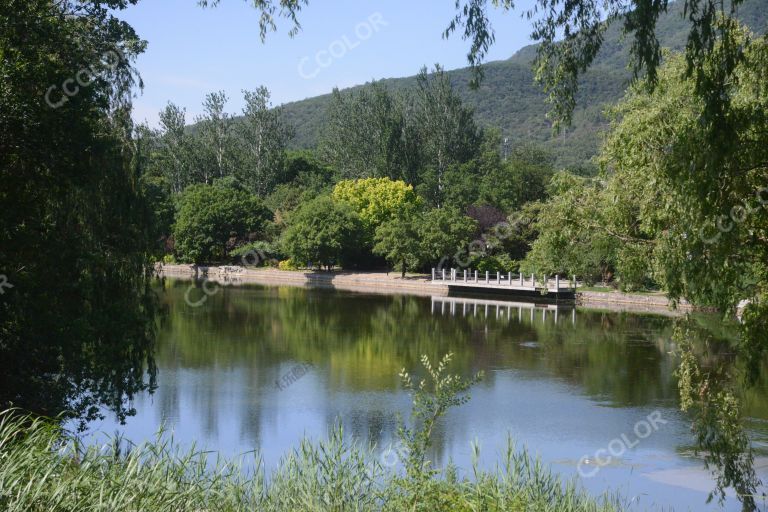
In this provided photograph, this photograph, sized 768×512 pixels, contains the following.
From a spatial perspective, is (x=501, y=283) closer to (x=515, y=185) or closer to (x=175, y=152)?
(x=515, y=185)

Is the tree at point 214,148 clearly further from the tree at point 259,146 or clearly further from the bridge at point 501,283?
the bridge at point 501,283

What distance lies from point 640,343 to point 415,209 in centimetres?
2456

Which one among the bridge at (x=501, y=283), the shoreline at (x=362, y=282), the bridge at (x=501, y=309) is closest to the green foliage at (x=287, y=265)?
the shoreline at (x=362, y=282)

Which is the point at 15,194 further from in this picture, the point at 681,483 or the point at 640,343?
the point at 640,343

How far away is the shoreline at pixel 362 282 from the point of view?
31875 mm

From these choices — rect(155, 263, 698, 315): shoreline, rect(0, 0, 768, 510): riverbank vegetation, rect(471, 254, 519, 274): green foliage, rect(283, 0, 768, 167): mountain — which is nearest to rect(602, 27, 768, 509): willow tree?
rect(0, 0, 768, 510): riverbank vegetation

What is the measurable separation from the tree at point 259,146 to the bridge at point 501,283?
20.0 meters

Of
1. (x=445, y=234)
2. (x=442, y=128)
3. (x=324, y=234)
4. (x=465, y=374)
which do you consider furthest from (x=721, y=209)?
(x=442, y=128)

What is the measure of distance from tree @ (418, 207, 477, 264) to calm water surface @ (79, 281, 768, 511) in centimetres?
953

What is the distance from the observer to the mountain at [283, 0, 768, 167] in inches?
3981

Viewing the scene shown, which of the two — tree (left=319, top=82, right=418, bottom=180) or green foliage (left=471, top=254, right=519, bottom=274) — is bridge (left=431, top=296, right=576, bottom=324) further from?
tree (left=319, top=82, right=418, bottom=180)

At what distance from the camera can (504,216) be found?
139 feet

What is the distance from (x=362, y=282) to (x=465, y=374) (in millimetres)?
24709

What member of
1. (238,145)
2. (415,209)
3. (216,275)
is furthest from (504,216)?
(238,145)
